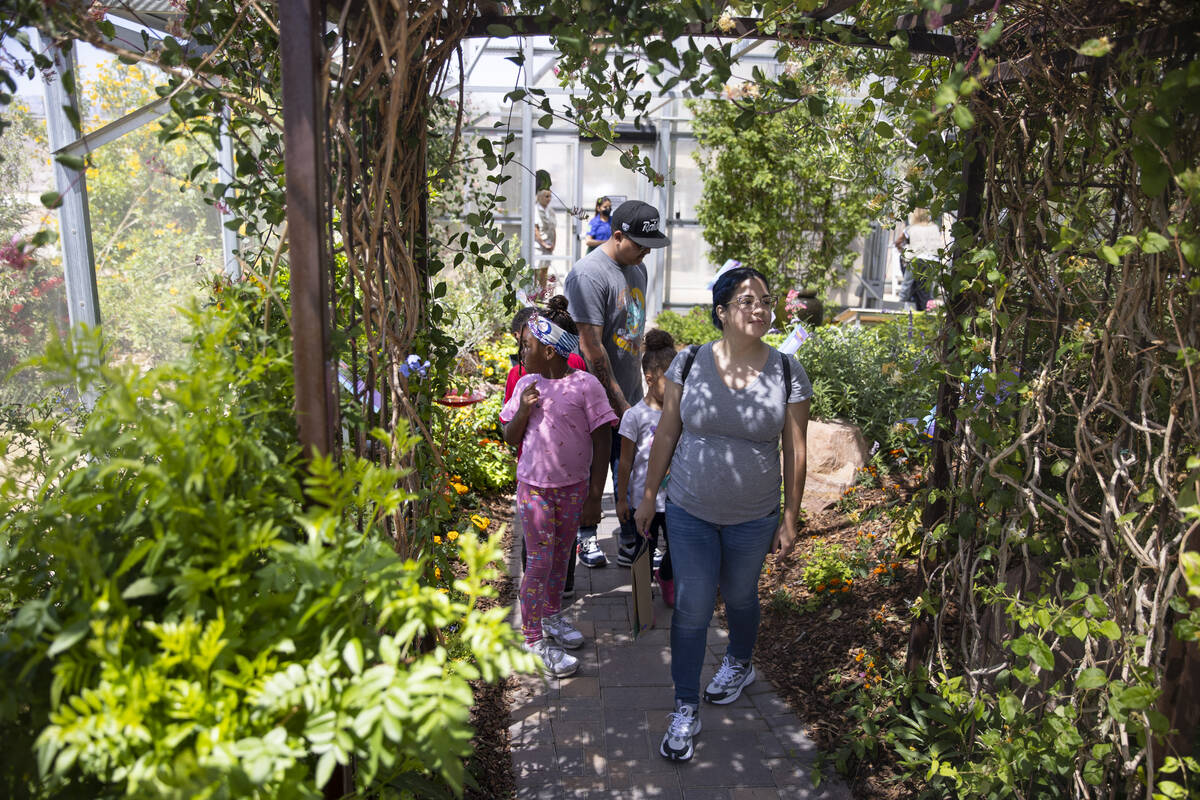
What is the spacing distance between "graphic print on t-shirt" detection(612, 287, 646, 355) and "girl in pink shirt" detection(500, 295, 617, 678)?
0.61 meters

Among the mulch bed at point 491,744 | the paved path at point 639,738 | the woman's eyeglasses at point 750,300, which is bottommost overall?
the paved path at point 639,738

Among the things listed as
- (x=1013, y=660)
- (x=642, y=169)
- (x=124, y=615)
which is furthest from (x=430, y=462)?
(x=1013, y=660)

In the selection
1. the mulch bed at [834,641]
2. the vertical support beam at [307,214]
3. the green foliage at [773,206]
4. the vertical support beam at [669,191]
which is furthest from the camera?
the vertical support beam at [669,191]

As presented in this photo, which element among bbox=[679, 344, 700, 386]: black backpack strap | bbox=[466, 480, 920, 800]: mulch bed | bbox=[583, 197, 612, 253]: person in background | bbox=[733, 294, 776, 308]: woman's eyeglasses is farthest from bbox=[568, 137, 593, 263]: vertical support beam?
bbox=[733, 294, 776, 308]: woman's eyeglasses

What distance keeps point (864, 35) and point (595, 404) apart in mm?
1539

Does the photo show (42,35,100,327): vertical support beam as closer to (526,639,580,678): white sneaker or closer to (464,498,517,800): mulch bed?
(464,498,517,800): mulch bed

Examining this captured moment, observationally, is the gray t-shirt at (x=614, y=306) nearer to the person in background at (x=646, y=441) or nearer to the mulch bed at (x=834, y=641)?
the person in background at (x=646, y=441)

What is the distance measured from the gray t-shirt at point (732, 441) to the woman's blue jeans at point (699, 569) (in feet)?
0.19

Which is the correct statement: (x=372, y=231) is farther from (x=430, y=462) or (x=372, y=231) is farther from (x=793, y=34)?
(x=793, y=34)

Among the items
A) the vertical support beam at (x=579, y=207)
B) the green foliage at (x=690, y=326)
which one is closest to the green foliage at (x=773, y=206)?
the green foliage at (x=690, y=326)

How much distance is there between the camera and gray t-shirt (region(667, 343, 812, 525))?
2.70m

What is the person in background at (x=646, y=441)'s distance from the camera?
344cm

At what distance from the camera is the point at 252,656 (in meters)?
1.29

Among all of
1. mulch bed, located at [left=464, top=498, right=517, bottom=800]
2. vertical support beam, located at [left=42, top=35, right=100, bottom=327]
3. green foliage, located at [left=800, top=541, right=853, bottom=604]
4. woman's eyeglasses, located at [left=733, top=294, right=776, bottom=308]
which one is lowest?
mulch bed, located at [left=464, top=498, right=517, bottom=800]
